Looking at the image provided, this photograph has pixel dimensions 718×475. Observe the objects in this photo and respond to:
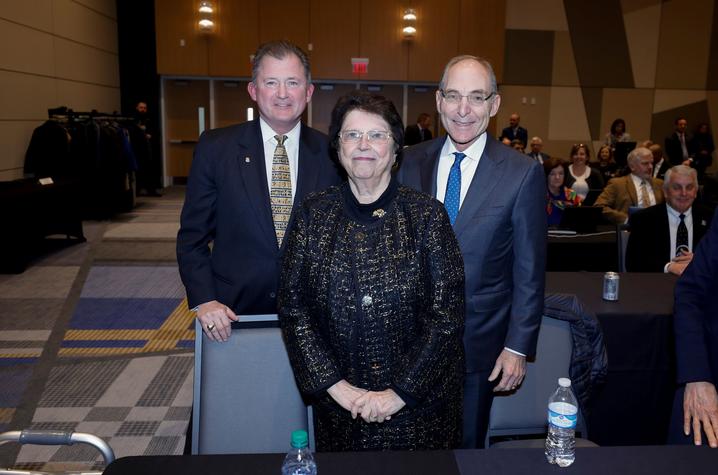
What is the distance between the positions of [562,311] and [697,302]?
0.44 meters

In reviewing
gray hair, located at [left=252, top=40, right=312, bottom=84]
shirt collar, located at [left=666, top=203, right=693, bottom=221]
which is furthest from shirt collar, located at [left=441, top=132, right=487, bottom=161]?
shirt collar, located at [left=666, top=203, right=693, bottom=221]

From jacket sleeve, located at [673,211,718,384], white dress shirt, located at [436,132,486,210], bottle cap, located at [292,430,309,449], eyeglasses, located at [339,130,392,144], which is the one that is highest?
eyeglasses, located at [339,130,392,144]

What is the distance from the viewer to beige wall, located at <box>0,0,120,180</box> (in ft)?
26.6

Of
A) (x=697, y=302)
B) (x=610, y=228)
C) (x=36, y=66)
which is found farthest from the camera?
(x=36, y=66)

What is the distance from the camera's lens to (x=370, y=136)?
172cm

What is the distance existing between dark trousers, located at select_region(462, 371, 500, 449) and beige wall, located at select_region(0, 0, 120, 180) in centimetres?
804

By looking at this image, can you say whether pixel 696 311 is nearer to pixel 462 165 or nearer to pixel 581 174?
pixel 462 165

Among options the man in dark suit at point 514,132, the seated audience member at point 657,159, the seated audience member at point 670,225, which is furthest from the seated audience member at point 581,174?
the man in dark suit at point 514,132

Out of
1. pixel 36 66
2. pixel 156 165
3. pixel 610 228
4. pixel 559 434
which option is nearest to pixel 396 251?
pixel 559 434

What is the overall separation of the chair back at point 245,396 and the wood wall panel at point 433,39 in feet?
38.3

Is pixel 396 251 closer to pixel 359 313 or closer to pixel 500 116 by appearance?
pixel 359 313

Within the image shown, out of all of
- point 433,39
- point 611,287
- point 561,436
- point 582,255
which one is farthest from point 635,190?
point 433,39

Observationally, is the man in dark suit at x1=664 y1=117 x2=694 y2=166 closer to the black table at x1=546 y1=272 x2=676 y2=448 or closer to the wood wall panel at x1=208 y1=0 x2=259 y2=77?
the wood wall panel at x1=208 y1=0 x2=259 y2=77

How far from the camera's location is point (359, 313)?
1668mm
